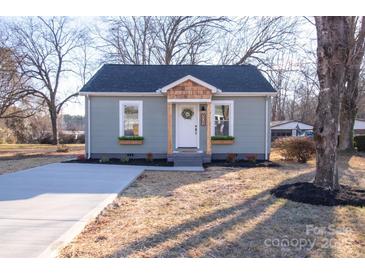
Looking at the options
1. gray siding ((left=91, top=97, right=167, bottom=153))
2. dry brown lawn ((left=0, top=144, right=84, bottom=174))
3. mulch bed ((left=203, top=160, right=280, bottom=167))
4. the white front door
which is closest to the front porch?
the white front door

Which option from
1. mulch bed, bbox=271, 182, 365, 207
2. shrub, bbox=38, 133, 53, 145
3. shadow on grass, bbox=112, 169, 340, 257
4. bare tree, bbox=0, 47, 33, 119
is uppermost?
bare tree, bbox=0, 47, 33, 119

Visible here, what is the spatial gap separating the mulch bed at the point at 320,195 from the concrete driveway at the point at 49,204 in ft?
11.7

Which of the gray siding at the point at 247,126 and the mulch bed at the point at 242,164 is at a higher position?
the gray siding at the point at 247,126

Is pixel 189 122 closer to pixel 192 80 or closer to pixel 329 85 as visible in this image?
pixel 192 80

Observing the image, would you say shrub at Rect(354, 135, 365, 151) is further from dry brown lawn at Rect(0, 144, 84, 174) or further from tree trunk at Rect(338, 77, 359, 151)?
dry brown lawn at Rect(0, 144, 84, 174)

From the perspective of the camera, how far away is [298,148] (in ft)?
43.5

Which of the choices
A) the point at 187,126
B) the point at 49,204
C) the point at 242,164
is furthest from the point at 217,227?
the point at 187,126

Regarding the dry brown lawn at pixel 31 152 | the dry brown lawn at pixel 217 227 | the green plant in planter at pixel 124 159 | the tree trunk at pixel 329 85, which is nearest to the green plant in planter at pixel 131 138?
the green plant in planter at pixel 124 159

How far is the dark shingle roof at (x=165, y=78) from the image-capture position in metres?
13.9

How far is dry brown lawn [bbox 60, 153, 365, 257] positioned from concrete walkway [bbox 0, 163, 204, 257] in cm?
25

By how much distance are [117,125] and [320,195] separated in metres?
9.44

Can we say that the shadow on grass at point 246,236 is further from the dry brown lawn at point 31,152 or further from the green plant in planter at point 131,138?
the dry brown lawn at point 31,152

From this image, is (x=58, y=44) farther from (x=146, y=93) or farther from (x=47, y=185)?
(x=47, y=185)

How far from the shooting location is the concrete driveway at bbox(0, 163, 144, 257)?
157 inches
